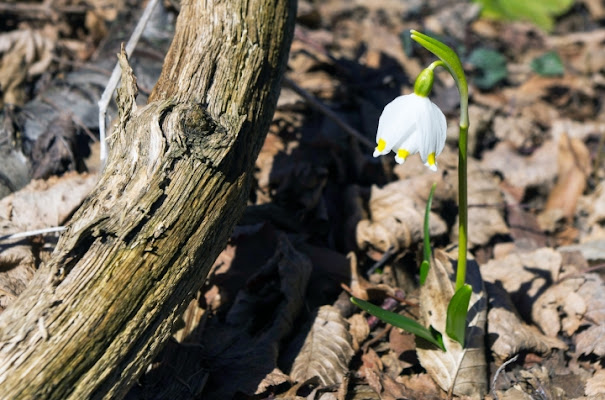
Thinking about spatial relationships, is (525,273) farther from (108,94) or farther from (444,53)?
(108,94)

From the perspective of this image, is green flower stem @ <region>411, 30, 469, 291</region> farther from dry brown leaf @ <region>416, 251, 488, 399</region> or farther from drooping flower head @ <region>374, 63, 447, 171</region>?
dry brown leaf @ <region>416, 251, 488, 399</region>

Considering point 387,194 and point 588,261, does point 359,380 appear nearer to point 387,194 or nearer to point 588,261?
point 387,194

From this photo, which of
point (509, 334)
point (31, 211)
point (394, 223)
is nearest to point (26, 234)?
point (31, 211)

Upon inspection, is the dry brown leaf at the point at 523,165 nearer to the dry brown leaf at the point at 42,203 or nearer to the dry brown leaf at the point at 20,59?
the dry brown leaf at the point at 42,203

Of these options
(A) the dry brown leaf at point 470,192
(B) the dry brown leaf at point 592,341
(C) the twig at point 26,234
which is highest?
(A) the dry brown leaf at point 470,192

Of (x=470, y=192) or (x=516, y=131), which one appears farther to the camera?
(x=516, y=131)

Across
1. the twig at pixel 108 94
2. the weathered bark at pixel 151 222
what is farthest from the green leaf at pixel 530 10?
the weathered bark at pixel 151 222

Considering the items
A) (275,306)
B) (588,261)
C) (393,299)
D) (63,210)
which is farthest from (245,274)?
(588,261)
